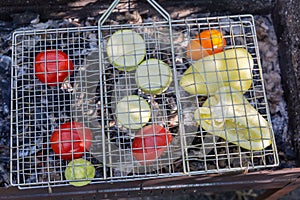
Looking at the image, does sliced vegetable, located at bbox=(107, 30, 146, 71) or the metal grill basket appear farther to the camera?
sliced vegetable, located at bbox=(107, 30, 146, 71)

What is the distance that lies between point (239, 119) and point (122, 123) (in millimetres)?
433

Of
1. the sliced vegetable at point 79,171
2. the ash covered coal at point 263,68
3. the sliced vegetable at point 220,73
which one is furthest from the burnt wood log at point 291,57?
the sliced vegetable at point 79,171

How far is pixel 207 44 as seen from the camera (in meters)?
1.83

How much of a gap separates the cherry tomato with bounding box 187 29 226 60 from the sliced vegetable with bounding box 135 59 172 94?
168 millimetres

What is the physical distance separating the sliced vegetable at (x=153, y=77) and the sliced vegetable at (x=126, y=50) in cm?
5

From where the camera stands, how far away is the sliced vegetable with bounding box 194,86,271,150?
62.7 inches

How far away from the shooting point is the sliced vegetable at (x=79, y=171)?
1.58 meters

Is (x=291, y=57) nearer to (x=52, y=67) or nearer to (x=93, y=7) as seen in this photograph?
(x=93, y=7)

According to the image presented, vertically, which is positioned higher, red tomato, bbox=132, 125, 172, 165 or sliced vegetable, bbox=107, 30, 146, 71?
sliced vegetable, bbox=107, 30, 146, 71

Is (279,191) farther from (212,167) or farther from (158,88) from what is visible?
(158,88)

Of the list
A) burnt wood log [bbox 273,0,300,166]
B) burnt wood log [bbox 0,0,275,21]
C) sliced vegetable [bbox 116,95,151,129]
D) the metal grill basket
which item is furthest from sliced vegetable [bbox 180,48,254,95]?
burnt wood log [bbox 0,0,275,21]

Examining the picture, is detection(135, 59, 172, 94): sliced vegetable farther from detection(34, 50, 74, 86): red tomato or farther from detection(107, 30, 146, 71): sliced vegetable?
detection(34, 50, 74, 86): red tomato

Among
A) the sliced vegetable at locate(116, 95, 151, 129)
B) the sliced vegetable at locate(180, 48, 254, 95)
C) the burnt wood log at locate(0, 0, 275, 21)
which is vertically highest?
the burnt wood log at locate(0, 0, 275, 21)

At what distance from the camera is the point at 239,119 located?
1.60 metres
